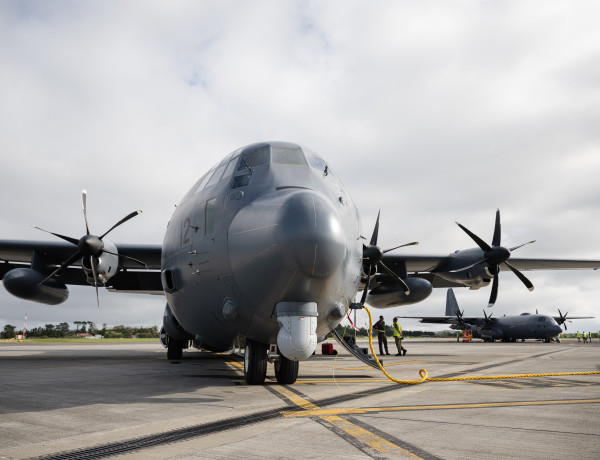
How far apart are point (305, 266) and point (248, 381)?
11.4 ft

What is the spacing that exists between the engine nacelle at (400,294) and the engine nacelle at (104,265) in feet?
30.7

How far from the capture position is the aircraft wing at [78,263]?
1603cm

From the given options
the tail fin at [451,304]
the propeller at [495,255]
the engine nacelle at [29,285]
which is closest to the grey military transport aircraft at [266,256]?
the engine nacelle at [29,285]

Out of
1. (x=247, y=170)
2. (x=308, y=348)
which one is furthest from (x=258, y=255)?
(x=247, y=170)

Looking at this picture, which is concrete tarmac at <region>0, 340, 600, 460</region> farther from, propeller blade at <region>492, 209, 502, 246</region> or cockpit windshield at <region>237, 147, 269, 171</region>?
propeller blade at <region>492, 209, 502, 246</region>

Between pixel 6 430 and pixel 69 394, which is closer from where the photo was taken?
pixel 6 430

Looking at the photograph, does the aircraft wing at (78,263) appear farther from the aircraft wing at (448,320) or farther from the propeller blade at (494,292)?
the aircraft wing at (448,320)

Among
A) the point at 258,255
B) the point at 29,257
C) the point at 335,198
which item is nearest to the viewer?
the point at 258,255

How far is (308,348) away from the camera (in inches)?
289

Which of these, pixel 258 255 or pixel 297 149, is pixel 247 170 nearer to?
pixel 297 149

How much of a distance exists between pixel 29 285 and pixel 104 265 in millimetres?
2910

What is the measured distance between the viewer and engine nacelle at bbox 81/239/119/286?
1450 cm

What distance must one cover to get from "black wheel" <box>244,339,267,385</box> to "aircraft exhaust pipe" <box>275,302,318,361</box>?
5.30 ft

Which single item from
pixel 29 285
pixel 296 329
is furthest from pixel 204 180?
pixel 29 285
